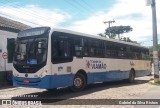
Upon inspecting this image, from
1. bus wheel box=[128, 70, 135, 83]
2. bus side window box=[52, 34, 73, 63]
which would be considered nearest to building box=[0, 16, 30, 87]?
bus side window box=[52, 34, 73, 63]

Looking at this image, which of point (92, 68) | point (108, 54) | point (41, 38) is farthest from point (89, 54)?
point (41, 38)

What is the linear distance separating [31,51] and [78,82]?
325cm

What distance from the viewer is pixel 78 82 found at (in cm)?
1475

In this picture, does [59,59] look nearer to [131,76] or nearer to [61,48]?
[61,48]

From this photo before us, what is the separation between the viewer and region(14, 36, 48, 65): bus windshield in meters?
12.5

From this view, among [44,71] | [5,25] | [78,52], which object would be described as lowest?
[44,71]

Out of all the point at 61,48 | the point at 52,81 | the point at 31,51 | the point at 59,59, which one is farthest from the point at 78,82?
the point at 31,51

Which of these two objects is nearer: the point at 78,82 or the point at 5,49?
the point at 78,82

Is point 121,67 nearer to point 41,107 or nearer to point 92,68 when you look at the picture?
point 92,68

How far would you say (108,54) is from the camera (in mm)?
18047

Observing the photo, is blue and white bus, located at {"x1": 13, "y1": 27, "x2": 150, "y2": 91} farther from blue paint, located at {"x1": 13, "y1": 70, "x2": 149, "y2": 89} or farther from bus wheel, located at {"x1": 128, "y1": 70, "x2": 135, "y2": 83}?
bus wheel, located at {"x1": 128, "y1": 70, "x2": 135, "y2": 83}

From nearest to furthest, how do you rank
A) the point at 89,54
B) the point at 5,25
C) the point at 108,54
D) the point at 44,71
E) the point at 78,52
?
1. the point at 44,71
2. the point at 78,52
3. the point at 89,54
4. the point at 108,54
5. the point at 5,25

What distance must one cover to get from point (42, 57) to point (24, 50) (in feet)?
3.74

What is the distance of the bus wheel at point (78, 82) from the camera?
1448 cm
